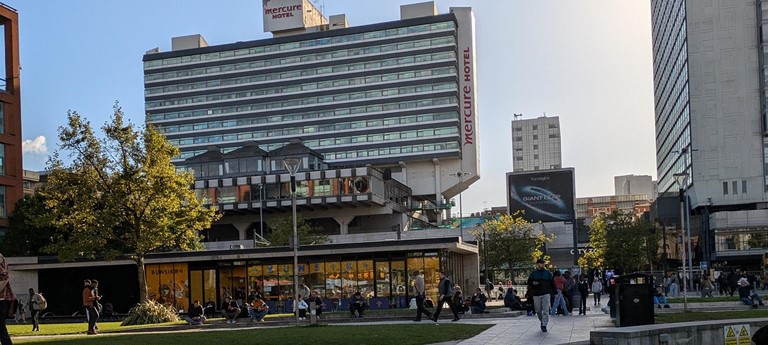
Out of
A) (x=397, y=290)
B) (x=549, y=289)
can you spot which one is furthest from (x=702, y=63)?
(x=549, y=289)

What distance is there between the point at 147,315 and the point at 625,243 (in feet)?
202

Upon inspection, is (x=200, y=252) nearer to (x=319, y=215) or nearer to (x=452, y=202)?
(x=319, y=215)

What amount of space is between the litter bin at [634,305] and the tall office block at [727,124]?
241 feet

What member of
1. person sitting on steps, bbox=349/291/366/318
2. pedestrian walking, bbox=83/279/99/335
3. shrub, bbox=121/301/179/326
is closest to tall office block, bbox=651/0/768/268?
person sitting on steps, bbox=349/291/366/318

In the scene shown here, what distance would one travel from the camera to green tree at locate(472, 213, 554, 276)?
86.2 metres

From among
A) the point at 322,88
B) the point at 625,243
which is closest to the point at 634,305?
the point at 625,243

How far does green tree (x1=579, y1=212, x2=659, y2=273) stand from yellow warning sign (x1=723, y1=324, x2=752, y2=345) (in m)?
71.6

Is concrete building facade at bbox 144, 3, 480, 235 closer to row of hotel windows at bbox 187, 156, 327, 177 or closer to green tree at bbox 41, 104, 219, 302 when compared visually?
row of hotel windows at bbox 187, 156, 327, 177

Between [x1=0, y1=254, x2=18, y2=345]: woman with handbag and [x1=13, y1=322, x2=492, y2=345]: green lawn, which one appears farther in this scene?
[x1=13, y1=322, x2=492, y2=345]: green lawn

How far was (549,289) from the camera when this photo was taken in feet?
70.6

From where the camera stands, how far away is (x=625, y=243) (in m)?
88.2

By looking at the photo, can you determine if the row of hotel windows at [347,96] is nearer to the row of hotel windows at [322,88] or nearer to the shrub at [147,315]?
the row of hotel windows at [322,88]

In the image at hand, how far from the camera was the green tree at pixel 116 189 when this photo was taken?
122ft

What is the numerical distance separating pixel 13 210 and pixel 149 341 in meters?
52.6
